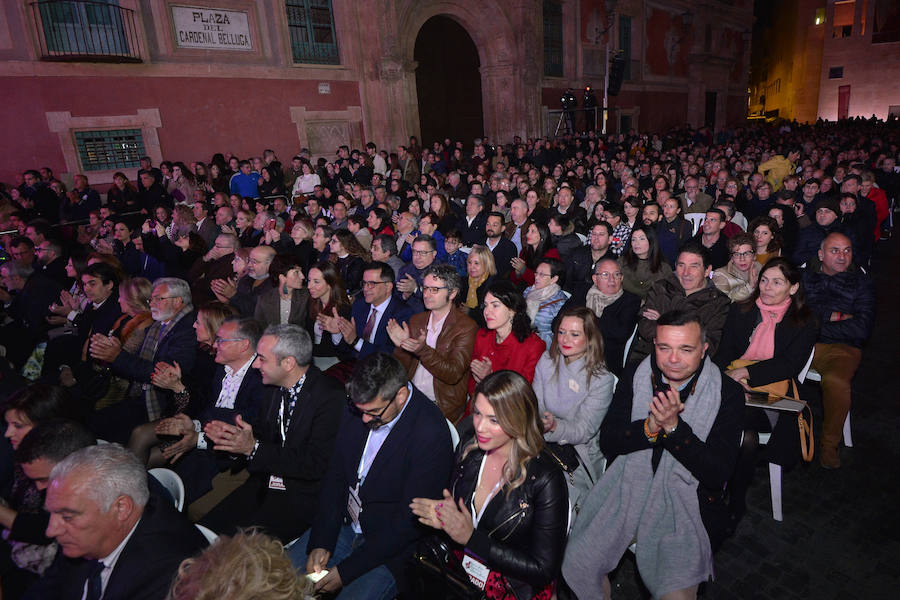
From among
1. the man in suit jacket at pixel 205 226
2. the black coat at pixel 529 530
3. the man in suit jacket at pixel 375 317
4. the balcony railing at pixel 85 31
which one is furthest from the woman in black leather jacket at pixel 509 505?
the balcony railing at pixel 85 31

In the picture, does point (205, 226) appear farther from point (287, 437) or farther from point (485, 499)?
point (485, 499)

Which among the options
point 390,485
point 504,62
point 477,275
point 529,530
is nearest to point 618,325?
point 477,275

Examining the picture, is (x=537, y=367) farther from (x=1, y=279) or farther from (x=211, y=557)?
(x=1, y=279)

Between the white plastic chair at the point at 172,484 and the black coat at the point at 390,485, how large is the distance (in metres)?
0.74

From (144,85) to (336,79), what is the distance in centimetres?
509

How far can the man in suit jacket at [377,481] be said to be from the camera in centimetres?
236

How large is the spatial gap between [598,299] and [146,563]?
3.69 m

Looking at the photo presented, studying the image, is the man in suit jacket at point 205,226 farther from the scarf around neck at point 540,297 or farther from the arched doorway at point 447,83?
the arched doorway at point 447,83

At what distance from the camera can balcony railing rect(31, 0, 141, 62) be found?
10.2 metres

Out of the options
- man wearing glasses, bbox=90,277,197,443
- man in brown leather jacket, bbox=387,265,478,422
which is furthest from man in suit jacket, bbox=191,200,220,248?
man in brown leather jacket, bbox=387,265,478,422

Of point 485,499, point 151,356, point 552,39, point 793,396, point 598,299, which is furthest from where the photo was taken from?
point 552,39

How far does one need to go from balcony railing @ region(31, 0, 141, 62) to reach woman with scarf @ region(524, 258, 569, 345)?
11710mm

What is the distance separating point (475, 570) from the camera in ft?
7.19

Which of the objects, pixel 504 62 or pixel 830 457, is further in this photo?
pixel 504 62
